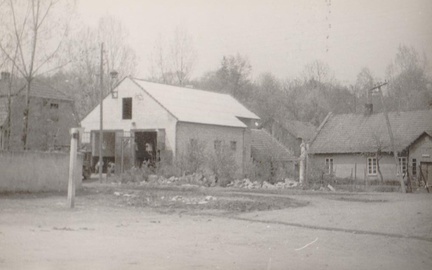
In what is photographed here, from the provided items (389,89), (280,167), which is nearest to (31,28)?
(389,89)

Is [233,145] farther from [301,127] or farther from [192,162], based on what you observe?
[301,127]

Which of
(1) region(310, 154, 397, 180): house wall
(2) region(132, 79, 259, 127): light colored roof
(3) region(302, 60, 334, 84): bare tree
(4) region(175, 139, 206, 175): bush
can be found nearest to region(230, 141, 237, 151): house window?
(2) region(132, 79, 259, 127): light colored roof

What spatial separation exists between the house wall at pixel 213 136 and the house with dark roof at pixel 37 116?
5.25 meters

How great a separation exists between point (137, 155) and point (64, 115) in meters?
6.32

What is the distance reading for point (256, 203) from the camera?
464 inches

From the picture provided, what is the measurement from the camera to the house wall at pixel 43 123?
16.4m

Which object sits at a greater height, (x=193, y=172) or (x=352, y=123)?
(x=352, y=123)

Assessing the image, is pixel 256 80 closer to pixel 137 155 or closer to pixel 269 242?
pixel 269 242

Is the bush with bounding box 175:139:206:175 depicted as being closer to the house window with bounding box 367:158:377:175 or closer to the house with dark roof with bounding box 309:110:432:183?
the house with dark roof with bounding box 309:110:432:183

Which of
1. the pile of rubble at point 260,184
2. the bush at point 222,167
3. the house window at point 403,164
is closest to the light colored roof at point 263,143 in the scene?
the bush at point 222,167

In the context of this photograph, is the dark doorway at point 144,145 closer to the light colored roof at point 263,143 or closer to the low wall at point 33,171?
the light colored roof at point 263,143

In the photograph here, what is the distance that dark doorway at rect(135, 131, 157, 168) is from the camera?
28969 millimetres

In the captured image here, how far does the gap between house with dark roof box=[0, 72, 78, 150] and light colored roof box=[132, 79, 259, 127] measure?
4.53m

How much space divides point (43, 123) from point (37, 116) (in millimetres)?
2540
